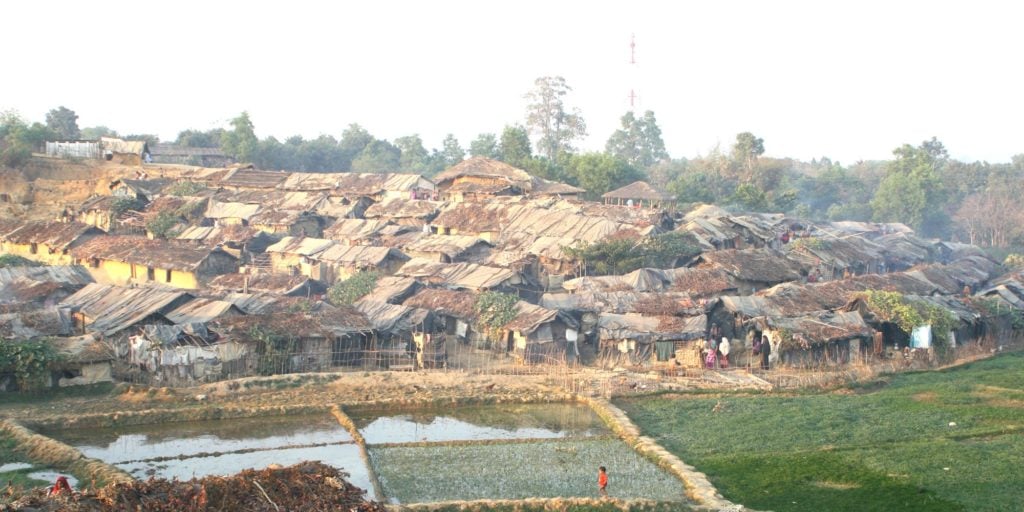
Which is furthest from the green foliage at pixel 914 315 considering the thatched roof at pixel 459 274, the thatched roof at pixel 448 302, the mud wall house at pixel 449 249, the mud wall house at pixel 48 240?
the mud wall house at pixel 48 240

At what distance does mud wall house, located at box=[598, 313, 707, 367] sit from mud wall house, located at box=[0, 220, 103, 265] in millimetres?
20895

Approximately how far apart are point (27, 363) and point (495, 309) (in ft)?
36.4

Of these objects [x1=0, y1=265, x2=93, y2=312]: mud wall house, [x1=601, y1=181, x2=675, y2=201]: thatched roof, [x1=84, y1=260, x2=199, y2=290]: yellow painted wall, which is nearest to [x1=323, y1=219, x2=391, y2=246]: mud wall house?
[x1=84, y1=260, x2=199, y2=290]: yellow painted wall

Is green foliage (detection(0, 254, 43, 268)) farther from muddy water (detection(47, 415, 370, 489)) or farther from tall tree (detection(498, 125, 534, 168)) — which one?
tall tree (detection(498, 125, 534, 168))

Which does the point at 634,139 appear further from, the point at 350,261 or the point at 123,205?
the point at 350,261

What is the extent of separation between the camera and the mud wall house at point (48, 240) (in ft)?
118

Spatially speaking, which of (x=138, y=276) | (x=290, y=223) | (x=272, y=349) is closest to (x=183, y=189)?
(x=290, y=223)

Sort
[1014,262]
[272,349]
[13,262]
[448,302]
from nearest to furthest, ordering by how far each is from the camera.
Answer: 1. [272,349]
2. [448,302]
3. [13,262]
4. [1014,262]

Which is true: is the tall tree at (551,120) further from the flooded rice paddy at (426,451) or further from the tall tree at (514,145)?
the flooded rice paddy at (426,451)

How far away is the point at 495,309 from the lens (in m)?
26.0

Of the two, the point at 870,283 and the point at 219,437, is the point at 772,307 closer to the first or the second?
the point at 870,283

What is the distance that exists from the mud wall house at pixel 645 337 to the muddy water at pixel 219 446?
26.9 ft

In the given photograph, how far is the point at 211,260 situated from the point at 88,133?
48.4m

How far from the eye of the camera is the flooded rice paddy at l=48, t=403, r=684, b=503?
15555 millimetres
